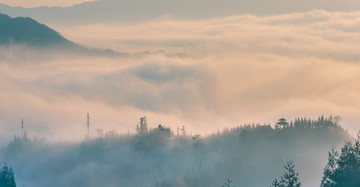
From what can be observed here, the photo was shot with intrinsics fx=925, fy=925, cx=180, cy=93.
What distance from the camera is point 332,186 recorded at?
14675 cm

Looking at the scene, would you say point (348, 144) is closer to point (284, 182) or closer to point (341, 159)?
point (341, 159)

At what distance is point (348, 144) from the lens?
14938cm

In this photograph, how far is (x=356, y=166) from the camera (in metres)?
148

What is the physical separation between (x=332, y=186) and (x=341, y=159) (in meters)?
4.71

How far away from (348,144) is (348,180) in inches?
267

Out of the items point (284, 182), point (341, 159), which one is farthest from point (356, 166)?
point (284, 182)

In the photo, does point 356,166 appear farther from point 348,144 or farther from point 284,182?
point 284,182

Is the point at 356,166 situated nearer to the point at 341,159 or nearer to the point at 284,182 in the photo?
the point at 341,159

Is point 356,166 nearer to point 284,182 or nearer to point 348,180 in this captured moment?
point 348,180

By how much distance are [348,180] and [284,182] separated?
34.5ft

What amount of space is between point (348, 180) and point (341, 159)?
13.8 ft

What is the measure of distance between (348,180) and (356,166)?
11.4 ft

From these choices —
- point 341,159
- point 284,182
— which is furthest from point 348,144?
Result: point 284,182

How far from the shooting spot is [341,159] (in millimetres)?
148125
